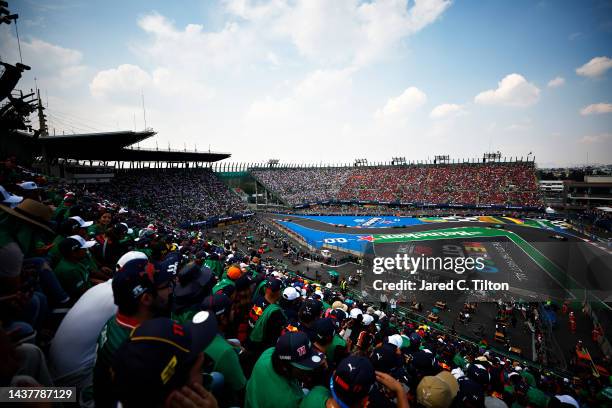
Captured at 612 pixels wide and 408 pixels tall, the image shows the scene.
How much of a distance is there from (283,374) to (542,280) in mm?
29057

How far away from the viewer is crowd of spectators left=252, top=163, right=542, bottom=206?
57312 millimetres

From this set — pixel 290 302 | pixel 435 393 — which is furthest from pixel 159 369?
pixel 290 302

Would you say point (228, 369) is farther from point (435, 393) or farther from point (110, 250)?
point (110, 250)

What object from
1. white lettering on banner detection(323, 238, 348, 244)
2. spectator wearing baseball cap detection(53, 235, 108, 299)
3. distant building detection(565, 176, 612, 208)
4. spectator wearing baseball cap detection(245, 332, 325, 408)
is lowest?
white lettering on banner detection(323, 238, 348, 244)

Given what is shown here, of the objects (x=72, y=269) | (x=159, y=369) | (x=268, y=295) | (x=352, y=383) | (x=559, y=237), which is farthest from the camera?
(x=559, y=237)

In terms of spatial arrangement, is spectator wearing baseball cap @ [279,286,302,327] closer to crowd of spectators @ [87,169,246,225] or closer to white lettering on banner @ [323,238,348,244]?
white lettering on banner @ [323,238,348,244]

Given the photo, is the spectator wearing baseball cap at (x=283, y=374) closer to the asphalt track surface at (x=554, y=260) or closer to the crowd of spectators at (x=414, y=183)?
the asphalt track surface at (x=554, y=260)

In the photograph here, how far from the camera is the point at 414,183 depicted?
66812 millimetres

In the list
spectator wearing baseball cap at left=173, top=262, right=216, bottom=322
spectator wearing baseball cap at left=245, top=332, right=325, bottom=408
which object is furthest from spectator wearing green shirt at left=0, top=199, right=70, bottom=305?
spectator wearing baseball cap at left=245, top=332, right=325, bottom=408

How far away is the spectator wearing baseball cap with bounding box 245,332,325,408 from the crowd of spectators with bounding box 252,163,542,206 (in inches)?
2465

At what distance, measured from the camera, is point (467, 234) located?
3684 cm

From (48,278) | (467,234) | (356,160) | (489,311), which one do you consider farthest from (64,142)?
(356,160)

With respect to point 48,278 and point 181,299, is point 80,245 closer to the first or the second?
point 48,278

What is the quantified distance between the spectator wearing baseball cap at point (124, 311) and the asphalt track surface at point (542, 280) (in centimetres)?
1825
